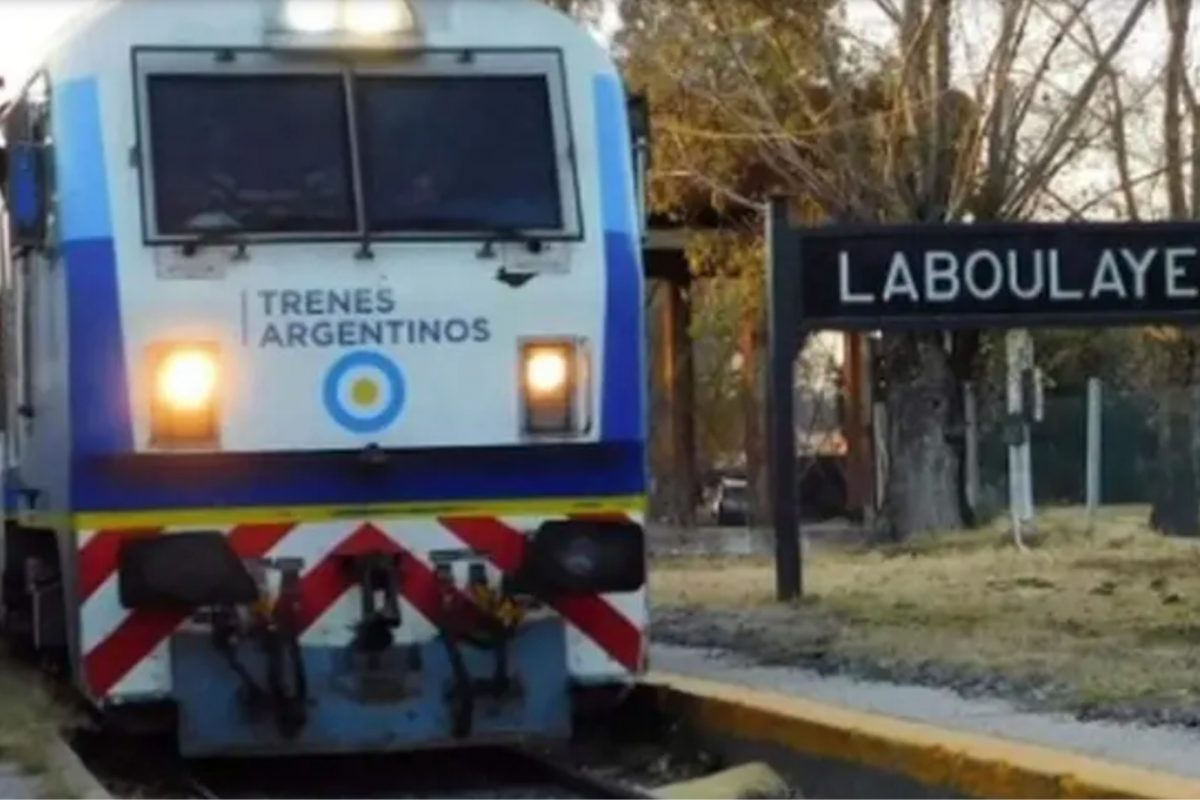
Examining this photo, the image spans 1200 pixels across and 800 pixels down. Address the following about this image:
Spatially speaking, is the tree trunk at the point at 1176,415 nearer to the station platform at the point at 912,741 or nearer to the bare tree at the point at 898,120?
the bare tree at the point at 898,120

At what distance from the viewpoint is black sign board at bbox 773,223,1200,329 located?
1764cm

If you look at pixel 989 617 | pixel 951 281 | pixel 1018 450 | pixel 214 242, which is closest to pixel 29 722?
pixel 214 242

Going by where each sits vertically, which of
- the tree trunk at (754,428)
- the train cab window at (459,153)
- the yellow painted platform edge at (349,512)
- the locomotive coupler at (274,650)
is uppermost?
the train cab window at (459,153)

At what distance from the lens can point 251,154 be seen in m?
11.8

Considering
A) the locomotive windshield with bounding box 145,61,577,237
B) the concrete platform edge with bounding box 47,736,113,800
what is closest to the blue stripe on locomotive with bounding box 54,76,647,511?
the locomotive windshield with bounding box 145,61,577,237

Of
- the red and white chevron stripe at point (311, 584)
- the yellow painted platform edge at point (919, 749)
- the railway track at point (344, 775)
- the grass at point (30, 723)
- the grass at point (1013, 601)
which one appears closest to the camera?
the yellow painted platform edge at point (919, 749)

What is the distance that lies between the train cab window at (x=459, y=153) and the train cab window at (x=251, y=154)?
0.15 metres

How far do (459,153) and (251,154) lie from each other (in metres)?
0.87

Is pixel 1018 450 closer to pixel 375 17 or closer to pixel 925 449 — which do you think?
pixel 925 449

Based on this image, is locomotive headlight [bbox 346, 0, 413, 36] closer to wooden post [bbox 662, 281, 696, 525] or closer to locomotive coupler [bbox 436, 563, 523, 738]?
locomotive coupler [bbox 436, 563, 523, 738]

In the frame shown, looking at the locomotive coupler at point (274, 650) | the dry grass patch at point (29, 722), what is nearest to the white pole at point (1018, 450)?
the dry grass patch at point (29, 722)

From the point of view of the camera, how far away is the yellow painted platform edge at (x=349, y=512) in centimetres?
1125

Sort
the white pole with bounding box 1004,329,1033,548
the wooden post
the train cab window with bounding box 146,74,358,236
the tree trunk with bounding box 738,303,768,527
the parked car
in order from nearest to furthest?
the train cab window with bounding box 146,74,358,236 → the white pole with bounding box 1004,329,1033,548 → the tree trunk with bounding box 738,303,768,527 → the wooden post → the parked car

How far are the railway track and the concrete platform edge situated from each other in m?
0.71
